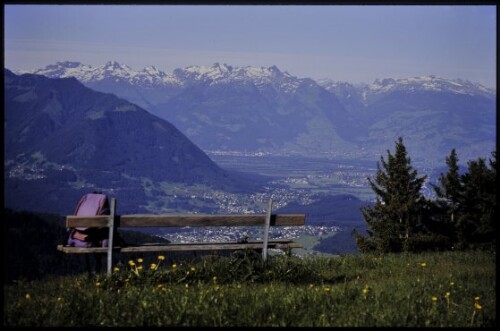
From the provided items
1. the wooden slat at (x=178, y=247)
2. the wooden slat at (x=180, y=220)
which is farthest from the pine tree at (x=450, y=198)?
the wooden slat at (x=178, y=247)

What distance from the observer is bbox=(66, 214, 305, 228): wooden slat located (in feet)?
33.1

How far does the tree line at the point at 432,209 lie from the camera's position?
65.6ft

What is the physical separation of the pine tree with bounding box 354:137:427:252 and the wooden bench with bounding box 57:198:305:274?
1259 centimetres

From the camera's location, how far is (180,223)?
1080cm

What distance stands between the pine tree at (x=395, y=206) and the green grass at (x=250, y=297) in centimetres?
1402

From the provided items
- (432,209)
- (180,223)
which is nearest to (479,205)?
(432,209)

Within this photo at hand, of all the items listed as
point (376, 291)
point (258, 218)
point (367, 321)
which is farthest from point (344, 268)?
point (367, 321)

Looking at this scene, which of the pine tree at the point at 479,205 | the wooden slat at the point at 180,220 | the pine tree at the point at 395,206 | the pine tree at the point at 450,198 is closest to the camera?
the wooden slat at the point at 180,220

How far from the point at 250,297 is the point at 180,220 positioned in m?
3.04

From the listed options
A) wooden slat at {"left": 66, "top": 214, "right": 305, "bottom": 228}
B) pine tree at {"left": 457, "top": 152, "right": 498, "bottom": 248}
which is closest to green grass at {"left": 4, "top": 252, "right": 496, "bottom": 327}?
wooden slat at {"left": 66, "top": 214, "right": 305, "bottom": 228}

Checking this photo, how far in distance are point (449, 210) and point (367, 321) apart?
17.7 metres

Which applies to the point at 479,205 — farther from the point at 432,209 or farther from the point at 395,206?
the point at 395,206

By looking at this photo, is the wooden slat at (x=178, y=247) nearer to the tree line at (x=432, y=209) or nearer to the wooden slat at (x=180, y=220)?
the wooden slat at (x=180, y=220)

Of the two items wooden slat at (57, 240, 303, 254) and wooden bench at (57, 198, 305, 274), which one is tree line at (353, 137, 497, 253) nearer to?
wooden bench at (57, 198, 305, 274)
